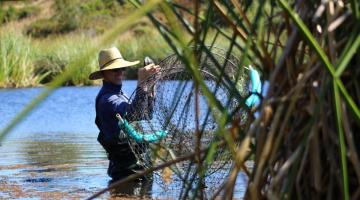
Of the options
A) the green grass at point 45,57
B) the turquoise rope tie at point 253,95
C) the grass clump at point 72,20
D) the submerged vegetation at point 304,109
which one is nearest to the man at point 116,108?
the turquoise rope tie at point 253,95

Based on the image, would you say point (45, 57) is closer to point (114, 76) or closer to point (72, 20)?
point (114, 76)

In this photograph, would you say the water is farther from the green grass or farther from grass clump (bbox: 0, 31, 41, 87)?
the green grass

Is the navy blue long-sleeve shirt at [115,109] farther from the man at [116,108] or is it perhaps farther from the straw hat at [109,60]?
the straw hat at [109,60]

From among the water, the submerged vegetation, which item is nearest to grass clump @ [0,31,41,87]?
the water

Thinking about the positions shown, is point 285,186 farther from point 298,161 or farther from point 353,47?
point 353,47

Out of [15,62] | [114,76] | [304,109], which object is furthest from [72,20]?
[304,109]

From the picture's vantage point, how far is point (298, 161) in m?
2.21

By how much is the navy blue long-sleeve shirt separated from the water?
47cm

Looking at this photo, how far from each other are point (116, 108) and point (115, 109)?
14mm

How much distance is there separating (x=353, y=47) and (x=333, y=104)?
16cm

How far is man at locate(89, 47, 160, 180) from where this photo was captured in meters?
7.02

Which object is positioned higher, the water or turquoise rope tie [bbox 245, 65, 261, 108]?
turquoise rope tie [bbox 245, 65, 261, 108]

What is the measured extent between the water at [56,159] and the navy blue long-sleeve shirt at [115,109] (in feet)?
1.53

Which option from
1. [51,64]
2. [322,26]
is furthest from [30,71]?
[322,26]
